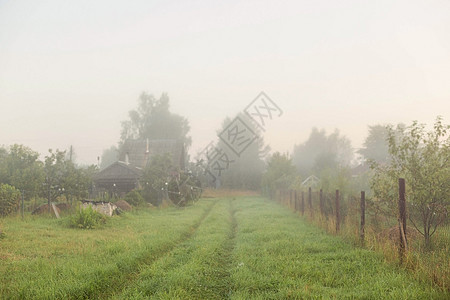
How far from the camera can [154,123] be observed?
206 feet

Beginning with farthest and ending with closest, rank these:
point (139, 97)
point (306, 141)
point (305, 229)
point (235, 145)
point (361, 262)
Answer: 1. point (306, 141)
2. point (139, 97)
3. point (235, 145)
4. point (305, 229)
5. point (361, 262)

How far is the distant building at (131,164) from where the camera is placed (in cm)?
2902

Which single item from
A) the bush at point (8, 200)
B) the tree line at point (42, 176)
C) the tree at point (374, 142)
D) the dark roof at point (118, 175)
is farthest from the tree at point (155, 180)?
the tree at point (374, 142)

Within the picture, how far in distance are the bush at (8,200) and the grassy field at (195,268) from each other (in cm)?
352

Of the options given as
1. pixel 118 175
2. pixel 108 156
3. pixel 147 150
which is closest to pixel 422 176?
pixel 118 175

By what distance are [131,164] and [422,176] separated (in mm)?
32330

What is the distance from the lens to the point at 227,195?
132 ft

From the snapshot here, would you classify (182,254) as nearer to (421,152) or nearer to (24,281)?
(24,281)

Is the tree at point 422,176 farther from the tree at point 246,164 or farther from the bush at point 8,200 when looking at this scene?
the tree at point 246,164

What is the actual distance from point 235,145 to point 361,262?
4732 cm

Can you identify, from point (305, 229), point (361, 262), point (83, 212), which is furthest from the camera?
point (83, 212)

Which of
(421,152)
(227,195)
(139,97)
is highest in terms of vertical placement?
(139,97)

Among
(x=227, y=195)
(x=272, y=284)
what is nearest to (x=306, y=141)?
(x=227, y=195)

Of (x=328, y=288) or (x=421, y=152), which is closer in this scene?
(x=328, y=288)
